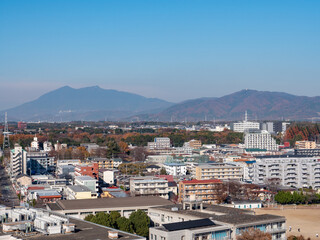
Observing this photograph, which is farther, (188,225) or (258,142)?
(258,142)

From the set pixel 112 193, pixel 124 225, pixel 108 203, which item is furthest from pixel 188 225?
pixel 112 193

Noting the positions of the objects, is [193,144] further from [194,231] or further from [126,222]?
[194,231]

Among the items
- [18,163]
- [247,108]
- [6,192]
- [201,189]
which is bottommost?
[6,192]

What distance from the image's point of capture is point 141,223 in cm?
1109

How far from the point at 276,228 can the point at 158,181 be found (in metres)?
8.01

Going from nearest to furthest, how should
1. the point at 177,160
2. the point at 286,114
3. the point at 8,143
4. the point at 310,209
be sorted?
the point at 310,209 → the point at 177,160 → the point at 8,143 → the point at 286,114

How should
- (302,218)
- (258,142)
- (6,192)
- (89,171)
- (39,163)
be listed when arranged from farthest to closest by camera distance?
(258,142) < (39,163) < (89,171) < (6,192) < (302,218)

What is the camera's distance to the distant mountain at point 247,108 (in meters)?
134

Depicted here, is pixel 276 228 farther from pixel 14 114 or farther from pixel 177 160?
pixel 14 114

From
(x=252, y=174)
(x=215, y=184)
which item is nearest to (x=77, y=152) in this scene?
(x=252, y=174)

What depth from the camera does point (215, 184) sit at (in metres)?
17.9

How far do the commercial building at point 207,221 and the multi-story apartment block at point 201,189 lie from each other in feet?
18.9

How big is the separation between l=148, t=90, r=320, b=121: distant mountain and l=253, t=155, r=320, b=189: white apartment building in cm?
10863

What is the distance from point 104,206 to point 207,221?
420cm
